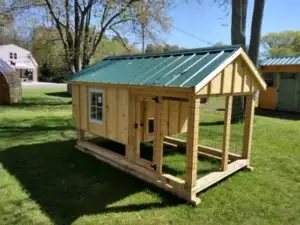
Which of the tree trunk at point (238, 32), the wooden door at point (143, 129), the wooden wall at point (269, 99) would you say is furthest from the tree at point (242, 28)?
the wooden wall at point (269, 99)

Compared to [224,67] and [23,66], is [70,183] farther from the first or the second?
[23,66]

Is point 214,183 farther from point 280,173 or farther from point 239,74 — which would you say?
point 239,74

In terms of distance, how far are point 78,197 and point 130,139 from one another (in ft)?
4.82

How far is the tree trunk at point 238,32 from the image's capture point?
917cm

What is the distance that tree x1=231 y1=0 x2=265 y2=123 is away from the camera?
9.22 m

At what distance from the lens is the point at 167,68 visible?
4559 millimetres

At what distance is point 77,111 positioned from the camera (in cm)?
660

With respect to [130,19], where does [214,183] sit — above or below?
below

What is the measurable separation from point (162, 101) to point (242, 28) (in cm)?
706

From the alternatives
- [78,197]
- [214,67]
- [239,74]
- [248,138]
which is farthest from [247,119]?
[78,197]

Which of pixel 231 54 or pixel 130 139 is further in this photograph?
pixel 130 139

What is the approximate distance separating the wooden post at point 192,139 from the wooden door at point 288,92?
11347 millimetres

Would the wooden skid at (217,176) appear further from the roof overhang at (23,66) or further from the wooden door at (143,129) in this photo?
the roof overhang at (23,66)

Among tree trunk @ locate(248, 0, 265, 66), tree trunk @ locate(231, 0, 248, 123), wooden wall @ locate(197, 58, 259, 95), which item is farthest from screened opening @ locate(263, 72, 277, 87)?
wooden wall @ locate(197, 58, 259, 95)
